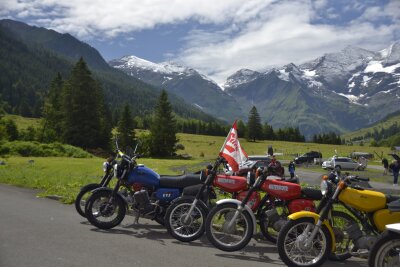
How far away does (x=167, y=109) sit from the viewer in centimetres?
7612

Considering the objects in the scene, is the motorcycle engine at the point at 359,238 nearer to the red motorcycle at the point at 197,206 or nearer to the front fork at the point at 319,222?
the front fork at the point at 319,222

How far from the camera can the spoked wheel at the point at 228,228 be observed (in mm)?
7965

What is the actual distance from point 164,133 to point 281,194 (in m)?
65.4

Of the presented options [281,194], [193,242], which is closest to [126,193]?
[193,242]

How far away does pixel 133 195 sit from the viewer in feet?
31.3

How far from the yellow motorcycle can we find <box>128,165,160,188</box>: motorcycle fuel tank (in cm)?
371

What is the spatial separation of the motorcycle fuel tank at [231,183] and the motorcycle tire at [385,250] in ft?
11.0

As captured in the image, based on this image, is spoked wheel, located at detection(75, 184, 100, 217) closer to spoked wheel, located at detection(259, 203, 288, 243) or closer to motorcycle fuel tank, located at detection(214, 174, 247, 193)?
motorcycle fuel tank, located at detection(214, 174, 247, 193)

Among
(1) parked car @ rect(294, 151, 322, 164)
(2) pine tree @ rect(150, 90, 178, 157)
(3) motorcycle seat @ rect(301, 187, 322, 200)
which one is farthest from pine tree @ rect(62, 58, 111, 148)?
(3) motorcycle seat @ rect(301, 187, 322, 200)

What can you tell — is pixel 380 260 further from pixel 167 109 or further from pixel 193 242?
pixel 167 109

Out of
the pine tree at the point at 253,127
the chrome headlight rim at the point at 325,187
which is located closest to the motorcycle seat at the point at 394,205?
the chrome headlight rim at the point at 325,187

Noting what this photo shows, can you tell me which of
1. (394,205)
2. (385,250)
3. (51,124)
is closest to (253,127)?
(51,124)

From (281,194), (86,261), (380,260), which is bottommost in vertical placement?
(86,261)

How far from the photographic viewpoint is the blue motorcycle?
943 centimetres
